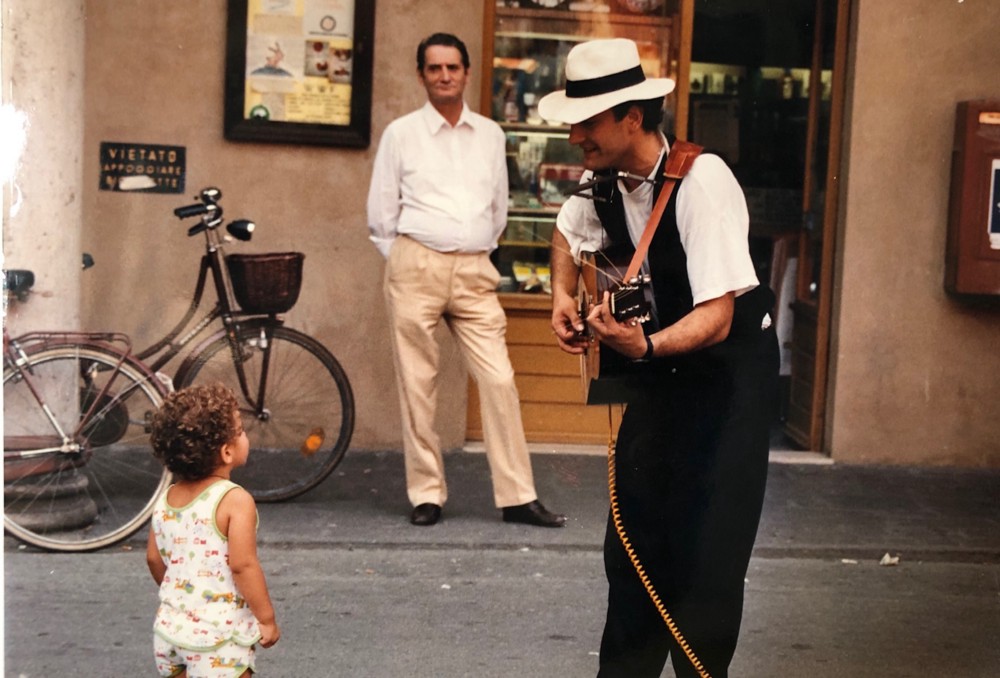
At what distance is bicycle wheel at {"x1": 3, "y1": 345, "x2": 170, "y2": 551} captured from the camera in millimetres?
6332

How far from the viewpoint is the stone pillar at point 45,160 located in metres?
6.29

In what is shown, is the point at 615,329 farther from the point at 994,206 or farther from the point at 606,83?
the point at 994,206

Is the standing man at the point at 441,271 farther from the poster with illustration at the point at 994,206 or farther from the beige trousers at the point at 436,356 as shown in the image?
the poster with illustration at the point at 994,206

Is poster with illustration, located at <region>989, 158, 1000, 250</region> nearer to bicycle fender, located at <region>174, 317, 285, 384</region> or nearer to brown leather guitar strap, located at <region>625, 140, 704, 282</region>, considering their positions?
bicycle fender, located at <region>174, 317, 285, 384</region>

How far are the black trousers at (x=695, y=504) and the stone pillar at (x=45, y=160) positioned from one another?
3.25 m

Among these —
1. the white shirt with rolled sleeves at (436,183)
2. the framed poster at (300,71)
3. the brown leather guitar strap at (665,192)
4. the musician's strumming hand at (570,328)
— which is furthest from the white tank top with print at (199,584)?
the framed poster at (300,71)

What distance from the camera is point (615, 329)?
3.73 meters

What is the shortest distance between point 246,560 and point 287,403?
12.9ft

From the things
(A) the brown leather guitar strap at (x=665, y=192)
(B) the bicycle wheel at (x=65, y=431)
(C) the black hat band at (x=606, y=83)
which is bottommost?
(B) the bicycle wheel at (x=65, y=431)

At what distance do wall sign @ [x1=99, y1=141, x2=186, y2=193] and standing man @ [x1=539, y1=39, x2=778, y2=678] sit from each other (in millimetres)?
4320

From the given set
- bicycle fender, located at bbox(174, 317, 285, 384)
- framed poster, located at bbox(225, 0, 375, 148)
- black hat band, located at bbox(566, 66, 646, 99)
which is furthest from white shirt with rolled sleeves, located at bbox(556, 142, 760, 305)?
framed poster, located at bbox(225, 0, 375, 148)

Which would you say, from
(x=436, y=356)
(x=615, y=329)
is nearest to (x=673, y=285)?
(x=615, y=329)

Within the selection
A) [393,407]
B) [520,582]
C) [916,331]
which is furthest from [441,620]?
[916,331]

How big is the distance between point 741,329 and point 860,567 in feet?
9.74
